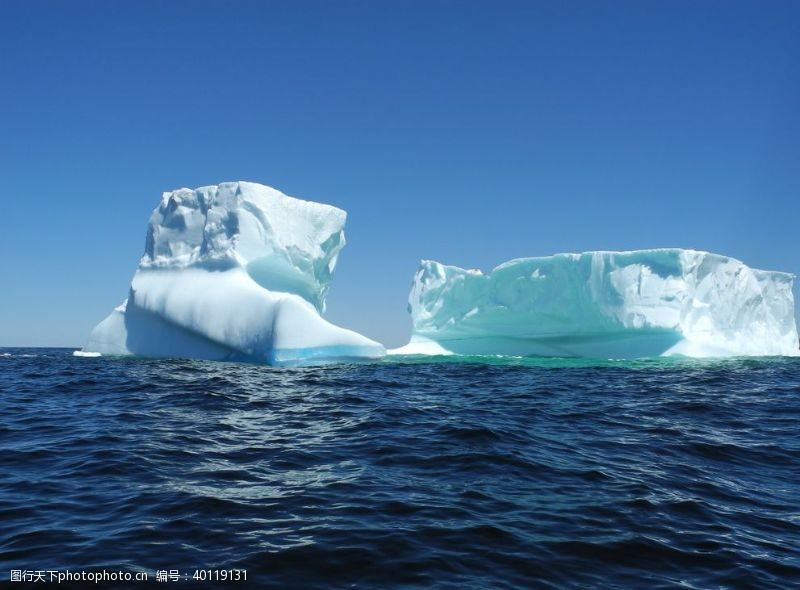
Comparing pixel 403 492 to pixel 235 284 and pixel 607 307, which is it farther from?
pixel 607 307

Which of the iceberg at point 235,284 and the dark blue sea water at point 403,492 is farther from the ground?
the iceberg at point 235,284

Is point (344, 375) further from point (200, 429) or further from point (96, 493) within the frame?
point (96, 493)

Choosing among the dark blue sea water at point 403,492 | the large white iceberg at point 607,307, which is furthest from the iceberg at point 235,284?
the dark blue sea water at point 403,492

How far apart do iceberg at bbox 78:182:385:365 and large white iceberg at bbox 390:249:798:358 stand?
773 cm

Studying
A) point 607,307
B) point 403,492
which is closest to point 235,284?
point 607,307

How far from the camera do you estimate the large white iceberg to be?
963 inches

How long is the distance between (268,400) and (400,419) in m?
2.75

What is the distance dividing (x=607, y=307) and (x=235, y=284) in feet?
51.9

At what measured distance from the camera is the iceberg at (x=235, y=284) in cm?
1866

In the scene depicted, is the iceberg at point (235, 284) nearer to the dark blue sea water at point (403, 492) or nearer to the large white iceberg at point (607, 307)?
the large white iceberg at point (607, 307)

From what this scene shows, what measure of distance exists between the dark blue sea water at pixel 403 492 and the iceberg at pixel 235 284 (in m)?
9.22

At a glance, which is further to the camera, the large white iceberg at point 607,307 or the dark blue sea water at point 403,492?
the large white iceberg at point 607,307

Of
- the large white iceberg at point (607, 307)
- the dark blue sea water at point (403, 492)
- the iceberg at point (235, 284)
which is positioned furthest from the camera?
the large white iceberg at point (607, 307)

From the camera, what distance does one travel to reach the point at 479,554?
137 inches
